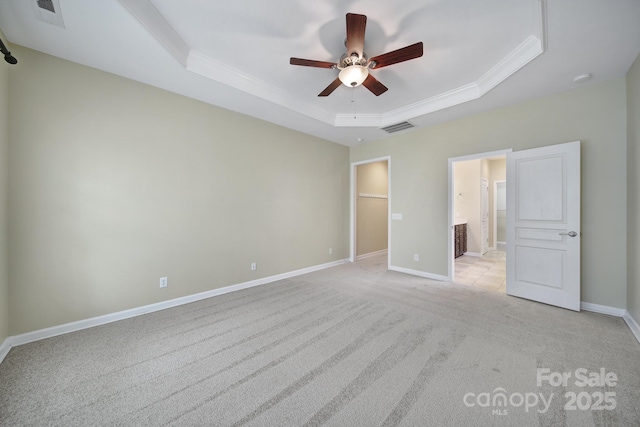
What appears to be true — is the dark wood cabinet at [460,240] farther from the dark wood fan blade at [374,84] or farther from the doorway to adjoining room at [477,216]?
the dark wood fan blade at [374,84]

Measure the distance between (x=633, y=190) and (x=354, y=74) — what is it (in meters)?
3.15

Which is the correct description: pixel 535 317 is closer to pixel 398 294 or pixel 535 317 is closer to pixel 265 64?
pixel 398 294

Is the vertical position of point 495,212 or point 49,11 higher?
point 49,11

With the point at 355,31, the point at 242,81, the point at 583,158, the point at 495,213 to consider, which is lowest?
the point at 495,213

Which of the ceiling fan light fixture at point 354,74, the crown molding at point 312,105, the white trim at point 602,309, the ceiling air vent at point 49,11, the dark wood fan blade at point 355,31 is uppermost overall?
the crown molding at point 312,105

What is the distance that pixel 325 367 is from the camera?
1843mm

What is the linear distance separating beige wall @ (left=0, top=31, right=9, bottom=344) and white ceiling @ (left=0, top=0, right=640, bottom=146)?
1.40 ft

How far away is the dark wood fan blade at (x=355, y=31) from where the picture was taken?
1792 millimetres

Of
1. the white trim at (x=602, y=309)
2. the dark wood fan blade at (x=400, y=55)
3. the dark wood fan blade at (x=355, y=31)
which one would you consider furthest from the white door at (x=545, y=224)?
the dark wood fan blade at (x=355, y=31)

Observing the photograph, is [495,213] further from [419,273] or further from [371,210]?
[419,273]

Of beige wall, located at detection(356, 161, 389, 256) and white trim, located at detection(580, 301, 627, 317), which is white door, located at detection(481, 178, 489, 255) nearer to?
beige wall, located at detection(356, 161, 389, 256)

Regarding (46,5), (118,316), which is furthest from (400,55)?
(118,316)

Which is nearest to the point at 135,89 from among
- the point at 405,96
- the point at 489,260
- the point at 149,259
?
the point at 149,259

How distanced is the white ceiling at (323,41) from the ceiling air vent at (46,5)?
0.11ft
